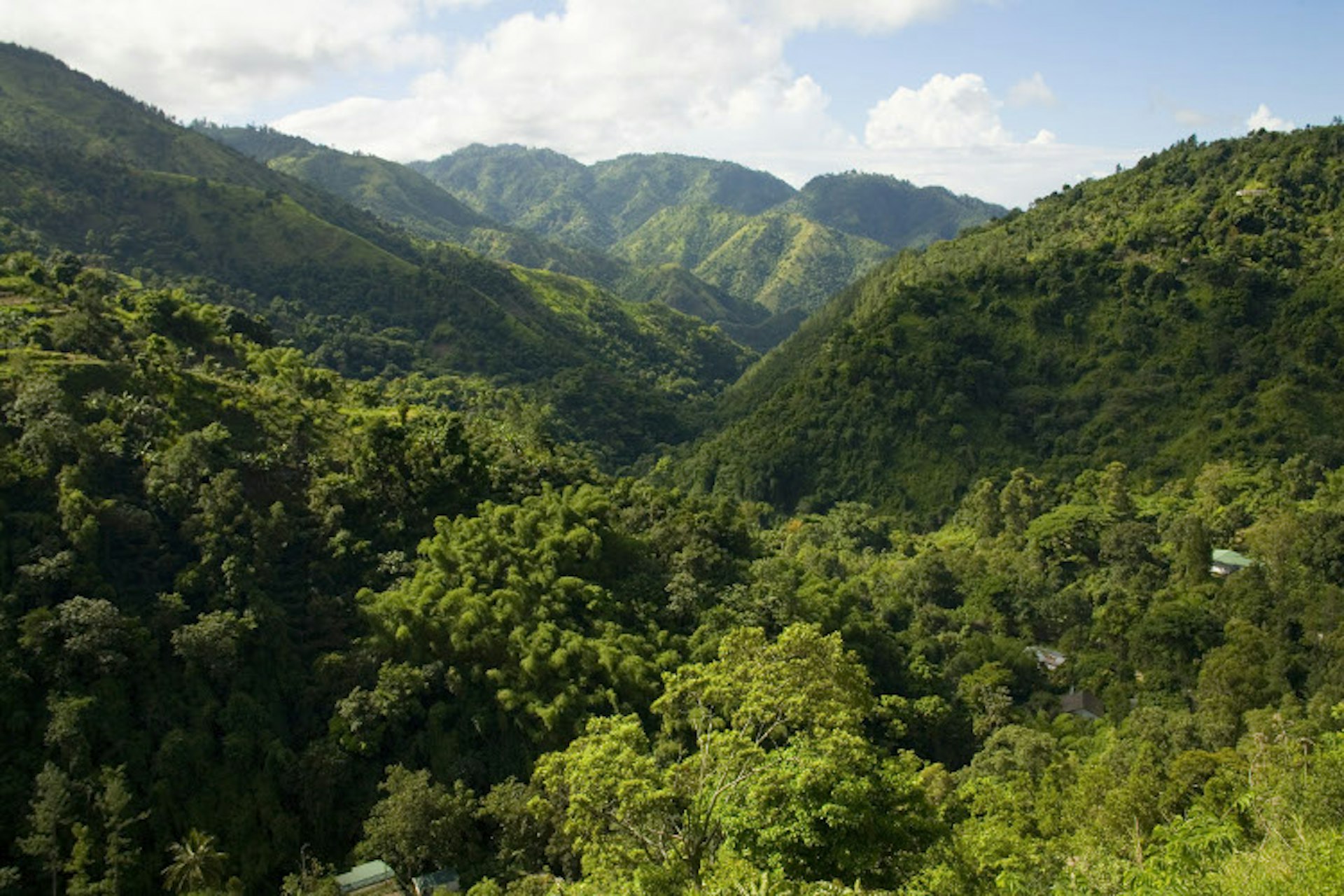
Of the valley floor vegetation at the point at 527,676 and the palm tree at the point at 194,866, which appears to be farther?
the palm tree at the point at 194,866

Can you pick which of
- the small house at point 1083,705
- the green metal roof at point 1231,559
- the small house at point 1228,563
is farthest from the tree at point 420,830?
the green metal roof at point 1231,559

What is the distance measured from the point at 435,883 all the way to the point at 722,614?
15603 millimetres

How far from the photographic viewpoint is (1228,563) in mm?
52938

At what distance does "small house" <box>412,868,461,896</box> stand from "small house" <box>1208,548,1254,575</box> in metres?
Result: 44.8

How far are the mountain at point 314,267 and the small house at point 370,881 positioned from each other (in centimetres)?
7815

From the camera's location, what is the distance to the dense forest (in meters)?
19.6

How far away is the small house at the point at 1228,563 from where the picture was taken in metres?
52.4

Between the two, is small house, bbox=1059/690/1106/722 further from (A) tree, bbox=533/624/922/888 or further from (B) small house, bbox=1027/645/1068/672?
(A) tree, bbox=533/624/922/888

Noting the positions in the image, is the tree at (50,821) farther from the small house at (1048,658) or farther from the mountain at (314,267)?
the mountain at (314,267)

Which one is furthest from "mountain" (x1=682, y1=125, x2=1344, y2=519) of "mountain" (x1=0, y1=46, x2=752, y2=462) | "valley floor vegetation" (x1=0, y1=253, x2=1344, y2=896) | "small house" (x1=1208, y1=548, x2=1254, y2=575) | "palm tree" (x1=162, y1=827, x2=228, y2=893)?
"palm tree" (x1=162, y1=827, x2=228, y2=893)

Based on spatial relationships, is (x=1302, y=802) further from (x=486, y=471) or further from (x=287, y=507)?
(x=287, y=507)

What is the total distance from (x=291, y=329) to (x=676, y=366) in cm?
6440

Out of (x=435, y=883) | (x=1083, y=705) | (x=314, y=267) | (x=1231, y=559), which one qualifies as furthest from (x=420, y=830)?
(x=314, y=267)

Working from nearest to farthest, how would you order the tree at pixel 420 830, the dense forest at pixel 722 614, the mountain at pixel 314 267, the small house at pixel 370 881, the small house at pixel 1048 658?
the dense forest at pixel 722 614, the small house at pixel 370 881, the tree at pixel 420 830, the small house at pixel 1048 658, the mountain at pixel 314 267
